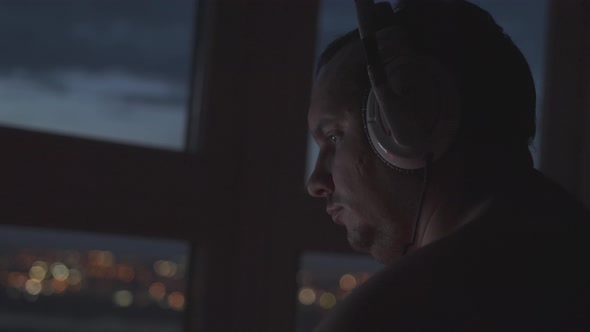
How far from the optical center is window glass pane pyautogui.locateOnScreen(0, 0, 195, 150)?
165cm

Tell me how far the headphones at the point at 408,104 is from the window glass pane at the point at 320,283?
39.3 inches

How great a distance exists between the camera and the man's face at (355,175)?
0.91 metres

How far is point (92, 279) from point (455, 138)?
0.99 metres

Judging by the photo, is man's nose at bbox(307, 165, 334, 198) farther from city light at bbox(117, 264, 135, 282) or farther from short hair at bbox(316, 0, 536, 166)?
city light at bbox(117, 264, 135, 282)

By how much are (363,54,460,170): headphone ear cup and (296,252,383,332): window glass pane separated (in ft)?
3.35

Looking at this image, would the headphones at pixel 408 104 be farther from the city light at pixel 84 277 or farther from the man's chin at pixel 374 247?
the city light at pixel 84 277

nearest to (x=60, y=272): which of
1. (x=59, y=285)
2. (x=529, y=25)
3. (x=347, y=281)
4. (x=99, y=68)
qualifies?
(x=59, y=285)

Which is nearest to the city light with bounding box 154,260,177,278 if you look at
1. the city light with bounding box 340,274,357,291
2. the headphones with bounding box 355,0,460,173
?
the city light with bounding box 340,274,357,291

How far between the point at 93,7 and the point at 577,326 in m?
1.35

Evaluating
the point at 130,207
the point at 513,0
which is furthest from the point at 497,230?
the point at 513,0

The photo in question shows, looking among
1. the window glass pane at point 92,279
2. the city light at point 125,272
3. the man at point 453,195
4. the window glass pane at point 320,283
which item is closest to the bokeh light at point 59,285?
the window glass pane at point 92,279

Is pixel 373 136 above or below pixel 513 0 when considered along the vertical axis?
below

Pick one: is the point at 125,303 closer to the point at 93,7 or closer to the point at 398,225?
the point at 93,7

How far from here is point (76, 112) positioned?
1705 mm
